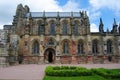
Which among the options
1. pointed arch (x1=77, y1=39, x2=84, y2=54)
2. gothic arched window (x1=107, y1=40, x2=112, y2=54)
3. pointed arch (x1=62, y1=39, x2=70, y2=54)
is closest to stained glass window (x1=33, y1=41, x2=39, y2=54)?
pointed arch (x1=62, y1=39, x2=70, y2=54)

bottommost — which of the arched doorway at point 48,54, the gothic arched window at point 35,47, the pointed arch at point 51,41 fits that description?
the arched doorway at point 48,54

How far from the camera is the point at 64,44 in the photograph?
157ft

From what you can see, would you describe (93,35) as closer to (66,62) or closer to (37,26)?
(66,62)

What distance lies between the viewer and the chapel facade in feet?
152

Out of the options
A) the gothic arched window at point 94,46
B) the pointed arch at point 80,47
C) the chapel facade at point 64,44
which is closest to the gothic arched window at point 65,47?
the chapel facade at point 64,44

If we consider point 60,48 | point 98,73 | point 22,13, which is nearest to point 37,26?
point 22,13

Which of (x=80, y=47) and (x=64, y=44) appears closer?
(x=64, y=44)

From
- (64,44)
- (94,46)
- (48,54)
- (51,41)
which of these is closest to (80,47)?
(94,46)

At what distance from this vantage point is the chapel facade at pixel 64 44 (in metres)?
46.3

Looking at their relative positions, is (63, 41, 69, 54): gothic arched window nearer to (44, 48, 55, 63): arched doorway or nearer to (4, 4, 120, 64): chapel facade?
(4, 4, 120, 64): chapel facade

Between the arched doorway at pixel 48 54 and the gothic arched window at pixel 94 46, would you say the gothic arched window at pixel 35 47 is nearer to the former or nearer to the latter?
the arched doorway at pixel 48 54

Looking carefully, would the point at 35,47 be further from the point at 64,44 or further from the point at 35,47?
the point at 64,44

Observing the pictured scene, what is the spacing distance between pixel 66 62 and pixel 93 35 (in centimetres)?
1044

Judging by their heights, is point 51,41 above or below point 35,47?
above
